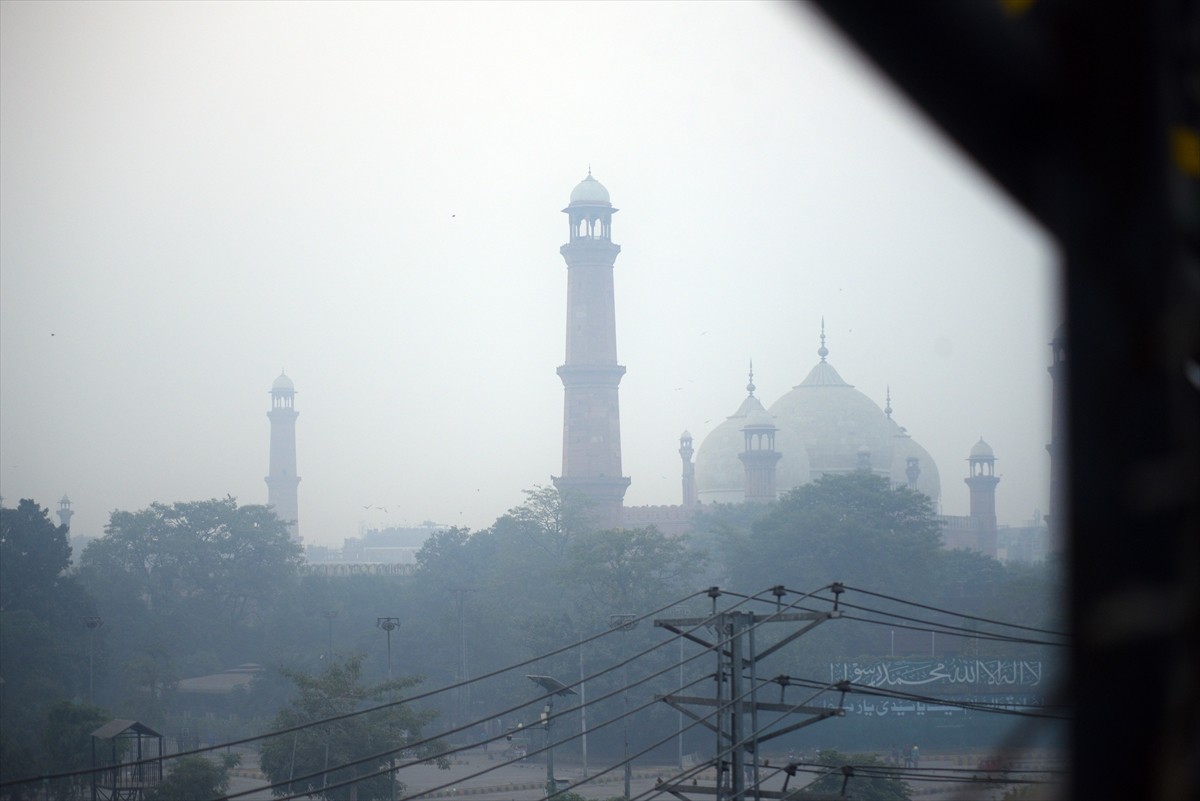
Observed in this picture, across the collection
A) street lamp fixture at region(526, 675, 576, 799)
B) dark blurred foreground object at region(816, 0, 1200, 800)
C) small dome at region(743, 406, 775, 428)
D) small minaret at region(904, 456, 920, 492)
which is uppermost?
small dome at region(743, 406, 775, 428)

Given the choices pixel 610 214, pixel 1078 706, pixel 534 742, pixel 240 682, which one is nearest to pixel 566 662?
pixel 534 742

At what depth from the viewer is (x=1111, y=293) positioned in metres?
1.07

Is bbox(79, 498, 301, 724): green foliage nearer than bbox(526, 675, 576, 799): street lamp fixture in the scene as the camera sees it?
No

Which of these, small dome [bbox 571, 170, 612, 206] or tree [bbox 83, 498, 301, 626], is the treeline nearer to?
tree [bbox 83, 498, 301, 626]

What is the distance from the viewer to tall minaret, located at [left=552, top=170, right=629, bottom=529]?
38938 millimetres

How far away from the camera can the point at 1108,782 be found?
1.10 m

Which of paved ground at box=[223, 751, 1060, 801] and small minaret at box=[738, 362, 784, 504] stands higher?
small minaret at box=[738, 362, 784, 504]

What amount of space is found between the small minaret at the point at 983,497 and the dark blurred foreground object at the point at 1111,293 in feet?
164

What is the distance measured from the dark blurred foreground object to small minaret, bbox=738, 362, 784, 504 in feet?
139

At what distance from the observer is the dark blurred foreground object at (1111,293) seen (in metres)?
1.04

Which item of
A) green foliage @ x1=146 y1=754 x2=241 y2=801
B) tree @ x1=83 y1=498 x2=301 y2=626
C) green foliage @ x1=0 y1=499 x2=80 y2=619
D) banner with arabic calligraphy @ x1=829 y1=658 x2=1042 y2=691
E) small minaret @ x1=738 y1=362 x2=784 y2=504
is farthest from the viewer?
small minaret @ x1=738 y1=362 x2=784 y2=504

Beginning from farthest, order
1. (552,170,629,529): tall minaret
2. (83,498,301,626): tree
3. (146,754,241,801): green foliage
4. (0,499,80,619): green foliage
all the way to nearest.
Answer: (552,170,629,529): tall minaret
(83,498,301,626): tree
(0,499,80,619): green foliage
(146,754,241,801): green foliage

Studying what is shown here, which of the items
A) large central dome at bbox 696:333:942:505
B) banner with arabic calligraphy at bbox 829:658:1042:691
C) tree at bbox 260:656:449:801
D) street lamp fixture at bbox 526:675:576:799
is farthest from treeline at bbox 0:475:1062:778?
street lamp fixture at bbox 526:675:576:799

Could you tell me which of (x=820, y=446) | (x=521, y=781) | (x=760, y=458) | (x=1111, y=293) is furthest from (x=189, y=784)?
(x=820, y=446)
